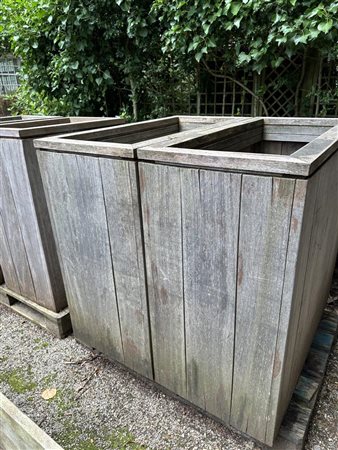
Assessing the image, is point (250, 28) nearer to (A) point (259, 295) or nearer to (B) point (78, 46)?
(B) point (78, 46)

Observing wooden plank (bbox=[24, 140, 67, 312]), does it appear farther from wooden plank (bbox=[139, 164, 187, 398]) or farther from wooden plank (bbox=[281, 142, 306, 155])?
wooden plank (bbox=[281, 142, 306, 155])

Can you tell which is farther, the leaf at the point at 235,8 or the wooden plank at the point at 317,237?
the leaf at the point at 235,8

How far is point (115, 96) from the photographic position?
4152 millimetres

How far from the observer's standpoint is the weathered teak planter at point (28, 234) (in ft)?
5.78

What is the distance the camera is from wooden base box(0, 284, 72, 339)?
6.73 feet

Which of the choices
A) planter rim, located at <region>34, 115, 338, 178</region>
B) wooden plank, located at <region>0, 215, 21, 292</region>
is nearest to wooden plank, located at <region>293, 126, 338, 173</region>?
planter rim, located at <region>34, 115, 338, 178</region>

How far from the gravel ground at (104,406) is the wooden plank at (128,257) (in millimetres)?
160

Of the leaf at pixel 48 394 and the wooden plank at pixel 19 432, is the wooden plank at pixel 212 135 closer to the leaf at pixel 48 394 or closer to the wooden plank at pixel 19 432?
the wooden plank at pixel 19 432

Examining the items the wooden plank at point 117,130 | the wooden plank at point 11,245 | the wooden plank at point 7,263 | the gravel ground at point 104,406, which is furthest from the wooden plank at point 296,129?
the wooden plank at point 7,263

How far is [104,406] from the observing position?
1618 millimetres

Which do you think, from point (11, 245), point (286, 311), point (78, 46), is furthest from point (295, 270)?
point (78, 46)

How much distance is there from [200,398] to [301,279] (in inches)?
29.6

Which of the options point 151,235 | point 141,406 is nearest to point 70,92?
point 151,235

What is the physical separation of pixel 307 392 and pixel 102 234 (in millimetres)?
1167
